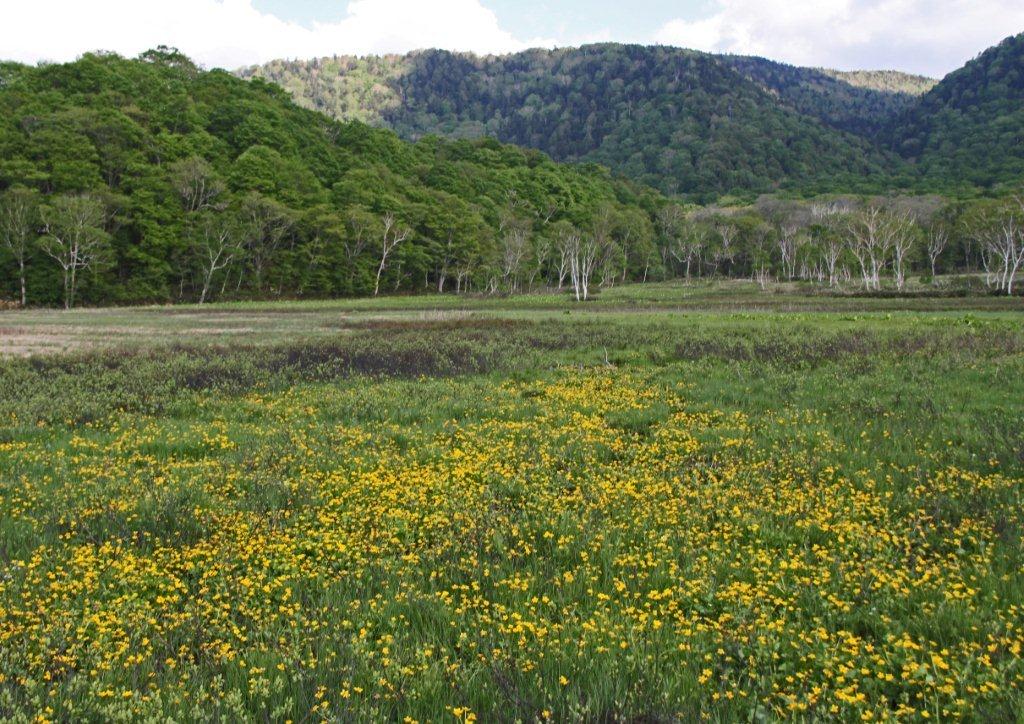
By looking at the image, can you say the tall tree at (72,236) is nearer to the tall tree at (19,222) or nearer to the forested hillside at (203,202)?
the forested hillside at (203,202)

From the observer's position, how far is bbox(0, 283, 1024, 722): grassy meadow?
180 inches

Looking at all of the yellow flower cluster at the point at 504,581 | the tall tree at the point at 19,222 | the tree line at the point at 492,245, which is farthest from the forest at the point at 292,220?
the yellow flower cluster at the point at 504,581

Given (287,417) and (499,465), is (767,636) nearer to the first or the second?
(499,465)

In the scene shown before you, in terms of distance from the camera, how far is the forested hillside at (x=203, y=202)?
68.1 m

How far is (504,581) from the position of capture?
6.23 meters

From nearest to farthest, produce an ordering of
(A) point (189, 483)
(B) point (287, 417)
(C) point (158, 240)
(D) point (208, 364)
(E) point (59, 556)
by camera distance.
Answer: (E) point (59, 556) → (A) point (189, 483) → (B) point (287, 417) → (D) point (208, 364) → (C) point (158, 240)

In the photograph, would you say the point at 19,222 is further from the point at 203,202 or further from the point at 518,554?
the point at 518,554

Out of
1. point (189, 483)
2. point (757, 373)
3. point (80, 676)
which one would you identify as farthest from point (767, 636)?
point (757, 373)

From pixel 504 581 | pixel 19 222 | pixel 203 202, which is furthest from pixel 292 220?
pixel 504 581

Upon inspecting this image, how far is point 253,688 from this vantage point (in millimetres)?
4379

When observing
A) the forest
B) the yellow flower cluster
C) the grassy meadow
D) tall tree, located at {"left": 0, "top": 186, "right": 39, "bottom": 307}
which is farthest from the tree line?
the yellow flower cluster

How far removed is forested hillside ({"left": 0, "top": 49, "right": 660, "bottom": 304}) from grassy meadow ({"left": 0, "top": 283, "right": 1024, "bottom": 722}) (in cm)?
6404

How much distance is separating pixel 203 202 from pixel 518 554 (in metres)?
90.2

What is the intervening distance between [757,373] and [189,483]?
17.0 meters
